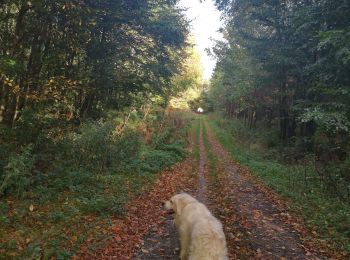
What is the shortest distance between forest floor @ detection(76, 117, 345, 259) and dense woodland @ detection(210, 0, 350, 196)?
3.37 meters

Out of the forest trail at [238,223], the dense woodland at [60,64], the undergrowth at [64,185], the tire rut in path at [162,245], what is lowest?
the tire rut in path at [162,245]

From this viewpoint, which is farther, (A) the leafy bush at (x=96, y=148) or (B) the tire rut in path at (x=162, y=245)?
(A) the leafy bush at (x=96, y=148)

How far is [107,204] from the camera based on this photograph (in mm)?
9148

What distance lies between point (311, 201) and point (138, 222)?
583 cm

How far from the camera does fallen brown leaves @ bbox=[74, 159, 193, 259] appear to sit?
6.99 meters

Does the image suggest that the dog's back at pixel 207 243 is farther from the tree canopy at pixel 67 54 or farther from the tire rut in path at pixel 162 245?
the tree canopy at pixel 67 54

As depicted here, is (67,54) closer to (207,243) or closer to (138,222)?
(138,222)

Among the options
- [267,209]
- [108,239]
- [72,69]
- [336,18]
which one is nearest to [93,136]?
[72,69]

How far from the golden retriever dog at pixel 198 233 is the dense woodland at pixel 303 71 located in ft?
24.6

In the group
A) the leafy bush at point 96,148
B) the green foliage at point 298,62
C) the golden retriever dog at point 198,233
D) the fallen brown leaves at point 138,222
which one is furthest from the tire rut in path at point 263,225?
the leafy bush at point 96,148

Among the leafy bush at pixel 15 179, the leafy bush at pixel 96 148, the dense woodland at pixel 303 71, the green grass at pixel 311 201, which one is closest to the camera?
the leafy bush at pixel 15 179

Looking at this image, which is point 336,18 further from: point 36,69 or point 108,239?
point 108,239

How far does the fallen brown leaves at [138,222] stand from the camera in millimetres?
6994

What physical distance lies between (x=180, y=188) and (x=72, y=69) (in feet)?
21.4
